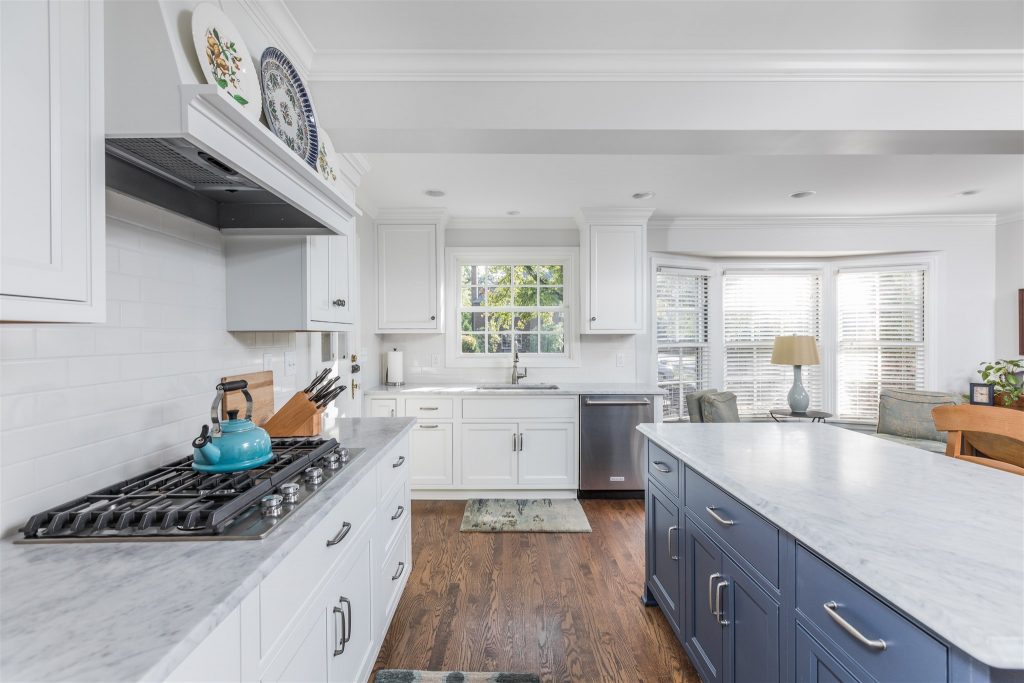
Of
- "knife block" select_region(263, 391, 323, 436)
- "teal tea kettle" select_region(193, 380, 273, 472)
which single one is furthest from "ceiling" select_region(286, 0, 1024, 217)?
"teal tea kettle" select_region(193, 380, 273, 472)

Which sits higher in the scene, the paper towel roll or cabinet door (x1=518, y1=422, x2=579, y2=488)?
the paper towel roll

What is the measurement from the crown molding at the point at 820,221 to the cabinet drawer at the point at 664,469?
2.93m

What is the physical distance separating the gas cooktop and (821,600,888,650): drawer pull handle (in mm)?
1219

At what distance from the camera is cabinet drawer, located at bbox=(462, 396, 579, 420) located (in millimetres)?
3852

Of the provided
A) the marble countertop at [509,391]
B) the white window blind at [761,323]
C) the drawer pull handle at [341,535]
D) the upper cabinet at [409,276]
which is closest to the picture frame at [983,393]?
the white window blind at [761,323]

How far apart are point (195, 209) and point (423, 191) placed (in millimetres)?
2213

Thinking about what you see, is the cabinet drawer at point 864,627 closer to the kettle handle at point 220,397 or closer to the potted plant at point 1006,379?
the kettle handle at point 220,397

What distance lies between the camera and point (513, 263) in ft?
14.9

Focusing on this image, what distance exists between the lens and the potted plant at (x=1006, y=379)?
392cm

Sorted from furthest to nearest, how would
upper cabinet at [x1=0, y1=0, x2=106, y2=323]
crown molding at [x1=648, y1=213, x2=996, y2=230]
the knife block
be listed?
crown molding at [x1=648, y1=213, x2=996, y2=230] → the knife block → upper cabinet at [x1=0, y1=0, x2=106, y2=323]

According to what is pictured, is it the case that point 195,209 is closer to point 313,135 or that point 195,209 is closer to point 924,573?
point 313,135

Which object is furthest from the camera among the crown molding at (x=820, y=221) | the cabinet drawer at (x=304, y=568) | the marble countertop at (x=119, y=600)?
the crown molding at (x=820, y=221)

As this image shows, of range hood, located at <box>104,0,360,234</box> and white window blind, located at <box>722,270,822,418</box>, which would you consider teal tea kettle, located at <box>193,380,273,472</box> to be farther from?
white window blind, located at <box>722,270,822,418</box>

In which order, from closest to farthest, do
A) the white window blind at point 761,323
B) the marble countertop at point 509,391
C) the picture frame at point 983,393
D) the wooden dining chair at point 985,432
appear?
the wooden dining chair at point 985,432
the marble countertop at point 509,391
the picture frame at point 983,393
the white window blind at point 761,323
